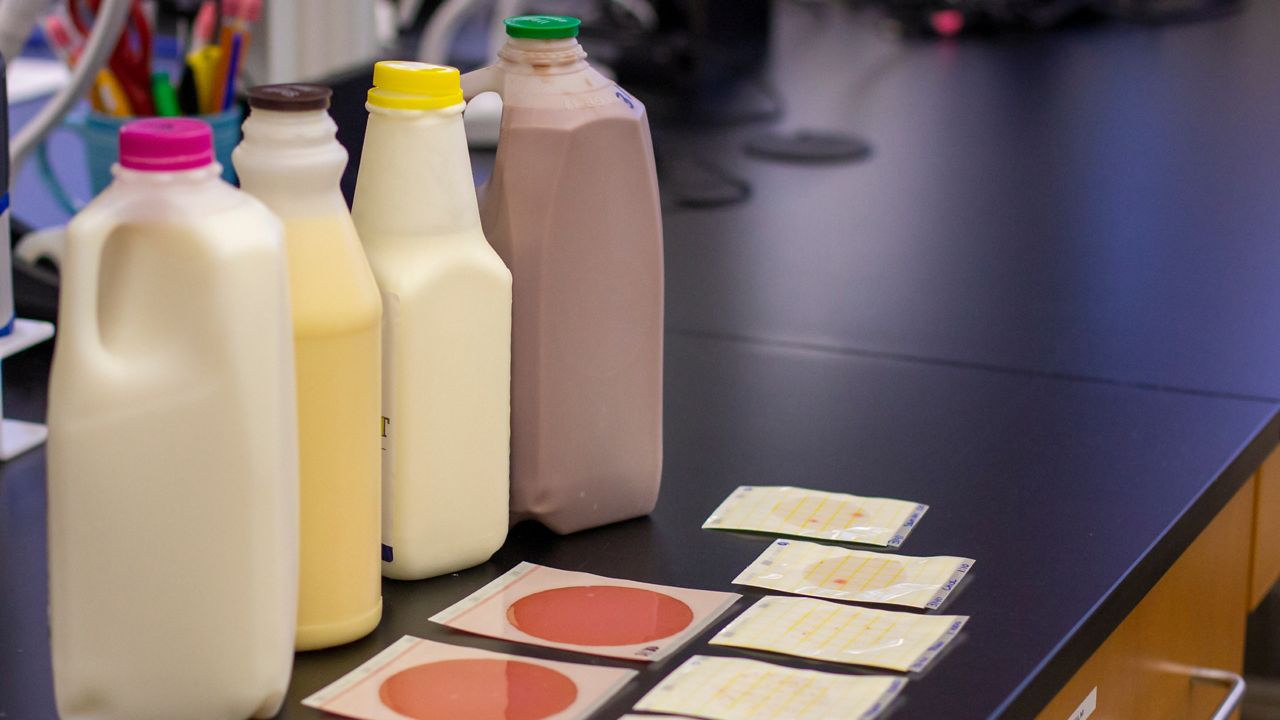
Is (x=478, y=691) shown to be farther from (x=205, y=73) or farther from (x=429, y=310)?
(x=205, y=73)

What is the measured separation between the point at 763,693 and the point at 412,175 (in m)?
0.26

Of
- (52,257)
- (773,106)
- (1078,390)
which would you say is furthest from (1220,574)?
(773,106)

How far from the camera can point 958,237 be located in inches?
57.7

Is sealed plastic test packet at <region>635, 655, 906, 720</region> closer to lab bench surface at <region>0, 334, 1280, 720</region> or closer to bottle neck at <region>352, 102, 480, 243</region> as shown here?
lab bench surface at <region>0, 334, 1280, 720</region>

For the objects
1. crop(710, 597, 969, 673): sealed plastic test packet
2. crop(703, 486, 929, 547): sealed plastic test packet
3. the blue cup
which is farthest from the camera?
the blue cup

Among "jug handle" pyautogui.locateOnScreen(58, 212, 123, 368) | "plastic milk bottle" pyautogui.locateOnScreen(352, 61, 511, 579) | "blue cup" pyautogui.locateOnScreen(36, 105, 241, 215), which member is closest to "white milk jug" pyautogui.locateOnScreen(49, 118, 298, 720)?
"jug handle" pyautogui.locateOnScreen(58, 212, 123, 368)

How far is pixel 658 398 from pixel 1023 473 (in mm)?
227

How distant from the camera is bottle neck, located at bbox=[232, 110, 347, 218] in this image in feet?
2.12

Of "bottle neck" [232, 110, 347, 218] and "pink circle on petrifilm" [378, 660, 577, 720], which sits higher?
"bottle neck" [232, 110, 347, 218]

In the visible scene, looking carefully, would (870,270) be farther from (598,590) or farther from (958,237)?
(598,590)

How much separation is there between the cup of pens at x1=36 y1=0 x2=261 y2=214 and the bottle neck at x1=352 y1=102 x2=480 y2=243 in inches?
23.8

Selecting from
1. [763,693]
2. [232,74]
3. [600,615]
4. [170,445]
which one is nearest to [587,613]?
[600,615]

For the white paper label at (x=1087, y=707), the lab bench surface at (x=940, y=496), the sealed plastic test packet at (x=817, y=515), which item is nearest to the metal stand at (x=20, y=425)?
the lab bench surface at (x=940, y=496)

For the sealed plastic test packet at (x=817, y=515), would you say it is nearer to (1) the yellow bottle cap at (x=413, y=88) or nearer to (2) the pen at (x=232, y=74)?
(1) the yellow bottle cap at (x=413, y=88)
